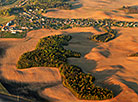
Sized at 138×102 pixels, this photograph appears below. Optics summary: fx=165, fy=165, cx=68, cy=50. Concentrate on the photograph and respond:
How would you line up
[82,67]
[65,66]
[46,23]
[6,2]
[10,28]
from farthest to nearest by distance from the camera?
[6,2] → [46,23] → [10,28] → [82,67] → [65,66]

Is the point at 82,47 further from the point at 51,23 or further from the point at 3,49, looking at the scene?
the point at 51,23

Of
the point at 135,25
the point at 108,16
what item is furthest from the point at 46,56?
the point at 108,16

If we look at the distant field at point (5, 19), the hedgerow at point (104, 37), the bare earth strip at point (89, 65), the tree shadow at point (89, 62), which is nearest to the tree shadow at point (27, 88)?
the bare earth strip at point (89, 65)

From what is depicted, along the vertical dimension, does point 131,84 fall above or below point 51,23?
below

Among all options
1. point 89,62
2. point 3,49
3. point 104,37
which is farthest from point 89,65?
point 104,37

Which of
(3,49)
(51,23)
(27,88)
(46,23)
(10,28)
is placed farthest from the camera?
(51,23)

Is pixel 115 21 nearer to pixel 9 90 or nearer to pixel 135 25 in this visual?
pixel 135 25

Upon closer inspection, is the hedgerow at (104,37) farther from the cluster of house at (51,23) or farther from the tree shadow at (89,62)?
the cluster of house at (51,23)
